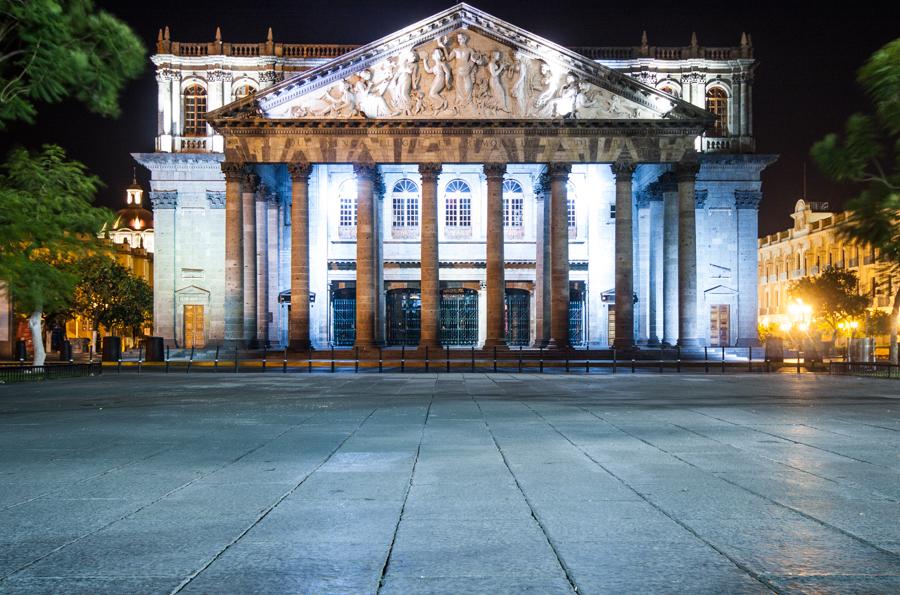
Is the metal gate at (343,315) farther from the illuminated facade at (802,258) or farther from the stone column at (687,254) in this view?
the illuminated facade at (802,258)

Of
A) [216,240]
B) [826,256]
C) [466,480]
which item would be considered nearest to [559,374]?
[466,480]

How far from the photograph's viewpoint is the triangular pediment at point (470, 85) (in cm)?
4691

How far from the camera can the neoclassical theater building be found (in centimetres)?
4688

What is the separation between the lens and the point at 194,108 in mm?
59562

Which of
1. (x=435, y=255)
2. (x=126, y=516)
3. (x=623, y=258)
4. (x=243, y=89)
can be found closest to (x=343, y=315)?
(x=435, y=255)

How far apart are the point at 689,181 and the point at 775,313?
230 ft

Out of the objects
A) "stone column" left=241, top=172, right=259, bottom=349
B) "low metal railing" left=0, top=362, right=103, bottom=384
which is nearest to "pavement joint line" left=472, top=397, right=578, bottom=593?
"low metal railing" left=0, top=362, right=103, bottom=384

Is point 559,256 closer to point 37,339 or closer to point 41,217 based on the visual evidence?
point 37,339

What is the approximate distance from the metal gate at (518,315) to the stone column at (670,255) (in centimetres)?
1245

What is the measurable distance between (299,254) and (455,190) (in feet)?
56.7

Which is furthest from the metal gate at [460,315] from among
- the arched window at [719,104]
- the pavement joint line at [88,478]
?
the pavement joint line at [88,478]

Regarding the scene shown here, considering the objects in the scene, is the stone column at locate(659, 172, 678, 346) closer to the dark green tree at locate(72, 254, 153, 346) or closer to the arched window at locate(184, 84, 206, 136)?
the arched window at locate(184, 84, 206, 136)

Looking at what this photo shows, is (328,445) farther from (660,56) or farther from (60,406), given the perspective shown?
(660,56)

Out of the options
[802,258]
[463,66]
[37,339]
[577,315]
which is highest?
[463,66]
